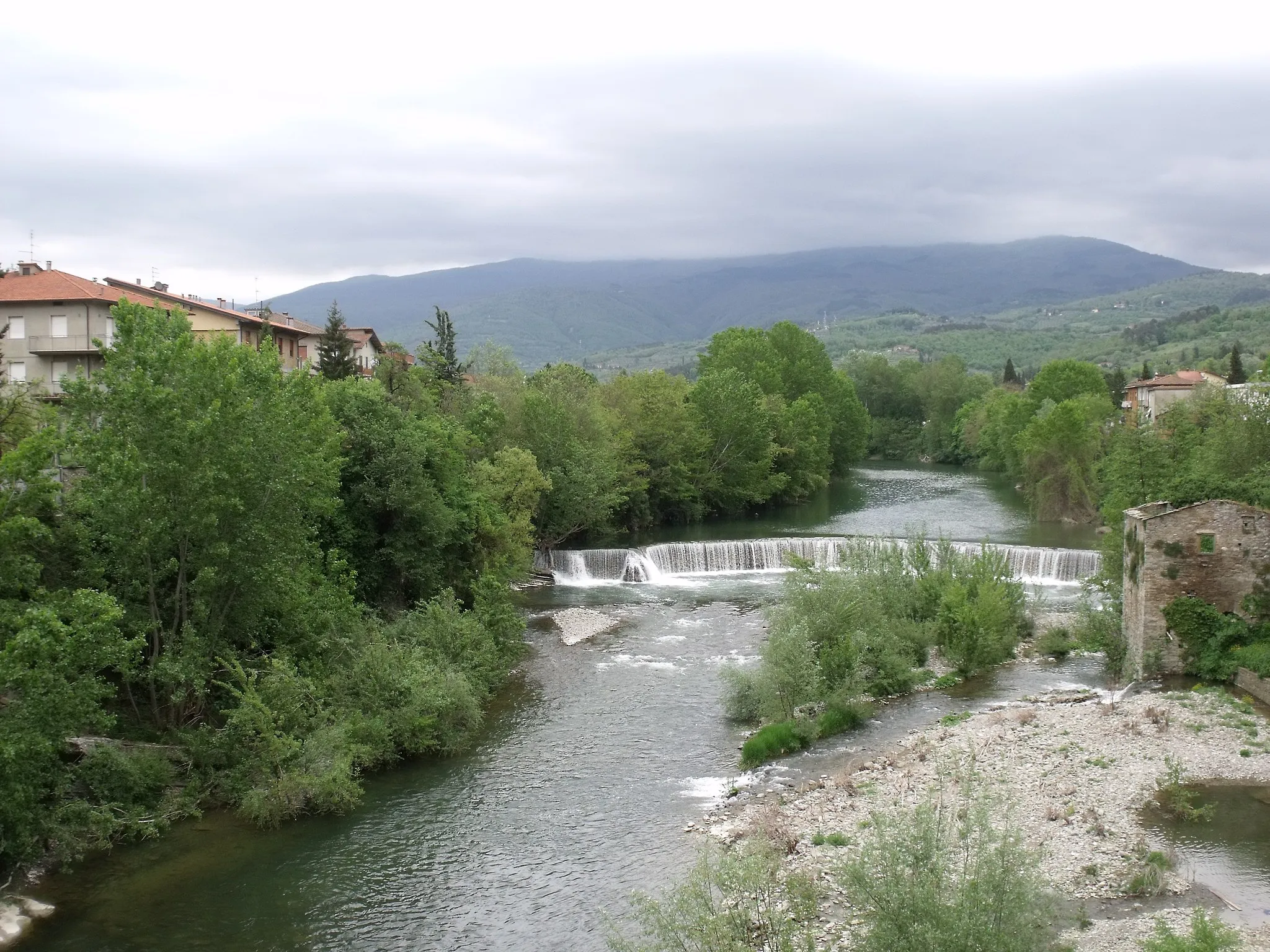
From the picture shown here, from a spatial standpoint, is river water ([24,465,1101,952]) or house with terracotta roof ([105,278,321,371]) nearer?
river water ([24,465,1101,952])

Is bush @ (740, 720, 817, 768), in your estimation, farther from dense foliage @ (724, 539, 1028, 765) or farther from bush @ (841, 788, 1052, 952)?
bush @ (841, 788, 1052, 952)

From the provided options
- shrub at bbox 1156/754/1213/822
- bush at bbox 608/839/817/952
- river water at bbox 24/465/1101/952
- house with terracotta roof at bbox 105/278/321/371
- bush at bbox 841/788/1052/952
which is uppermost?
house with terracotta roof at bbox 105/278/321/371

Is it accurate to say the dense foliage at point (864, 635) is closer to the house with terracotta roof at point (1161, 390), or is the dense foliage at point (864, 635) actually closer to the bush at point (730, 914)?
the bush at point (730, 914)

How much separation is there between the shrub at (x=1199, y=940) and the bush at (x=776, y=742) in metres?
9.60

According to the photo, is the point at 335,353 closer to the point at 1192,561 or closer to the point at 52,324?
the point at 52,324

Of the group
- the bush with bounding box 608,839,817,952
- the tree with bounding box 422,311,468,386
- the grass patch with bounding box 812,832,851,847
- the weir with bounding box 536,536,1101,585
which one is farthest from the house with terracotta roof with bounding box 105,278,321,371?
the bush with bounding box 608,839,817,952

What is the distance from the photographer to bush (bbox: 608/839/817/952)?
11.8m

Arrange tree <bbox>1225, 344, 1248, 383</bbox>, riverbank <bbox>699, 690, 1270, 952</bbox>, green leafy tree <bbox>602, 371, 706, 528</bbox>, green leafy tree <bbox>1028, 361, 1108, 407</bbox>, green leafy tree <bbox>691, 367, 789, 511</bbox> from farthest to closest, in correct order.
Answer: green leafy tree <bbox>1028, 361, 1108, 407</bbox>, tree <bbox>1225, 344, 1248, 383</bbox>, green leafy tree <bbox>691, 367, 789, 511</bbox>, green leafy tree <bbox>602, 371, 706, 528</bbox>, riverbank <bbox>699, 690, 1270, 952</bbox>

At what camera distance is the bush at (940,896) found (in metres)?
10.3

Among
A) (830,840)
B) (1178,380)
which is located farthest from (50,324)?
(1178,380)

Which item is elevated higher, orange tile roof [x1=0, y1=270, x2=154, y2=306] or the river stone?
orange tile roof [x1=0, y1=270, x2=154, y2=306]

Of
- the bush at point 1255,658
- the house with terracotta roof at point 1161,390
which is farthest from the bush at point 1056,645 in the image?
the house with terracotta roof at point 1161,390

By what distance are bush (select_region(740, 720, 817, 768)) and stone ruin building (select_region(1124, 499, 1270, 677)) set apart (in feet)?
28.1

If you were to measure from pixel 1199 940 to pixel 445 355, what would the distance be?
47.6 metres
